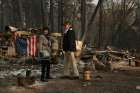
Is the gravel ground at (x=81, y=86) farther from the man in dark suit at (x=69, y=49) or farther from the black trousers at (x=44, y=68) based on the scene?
the man in dark suit at (x=69, y=49)

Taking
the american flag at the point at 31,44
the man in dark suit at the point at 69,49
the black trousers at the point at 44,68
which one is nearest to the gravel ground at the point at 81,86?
the black trousers at the point at 44,68

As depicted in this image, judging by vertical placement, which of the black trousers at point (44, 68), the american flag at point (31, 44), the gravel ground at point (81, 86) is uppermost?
the american flag at point (31, 44)

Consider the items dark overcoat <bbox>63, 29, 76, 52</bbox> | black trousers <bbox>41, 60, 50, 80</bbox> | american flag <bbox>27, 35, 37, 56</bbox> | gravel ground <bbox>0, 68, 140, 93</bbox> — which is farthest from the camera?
american flag <bbox>27, 35, 37, 56</bbox>

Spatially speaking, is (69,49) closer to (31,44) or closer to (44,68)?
(44,68)

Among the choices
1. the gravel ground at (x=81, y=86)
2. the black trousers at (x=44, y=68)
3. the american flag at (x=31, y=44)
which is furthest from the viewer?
the american flag at (x=31, y=44)

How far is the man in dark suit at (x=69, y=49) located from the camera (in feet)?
52.5

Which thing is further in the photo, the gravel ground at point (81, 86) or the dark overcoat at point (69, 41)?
the dark overcoat at point (69, 41)

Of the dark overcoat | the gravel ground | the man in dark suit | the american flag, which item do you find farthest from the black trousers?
the american flag

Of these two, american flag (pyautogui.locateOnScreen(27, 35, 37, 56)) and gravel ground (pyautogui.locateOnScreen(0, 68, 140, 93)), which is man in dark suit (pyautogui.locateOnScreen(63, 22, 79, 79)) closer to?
gravel ground (pyautogui.locateOnScreen(0, 68, 140, 93))

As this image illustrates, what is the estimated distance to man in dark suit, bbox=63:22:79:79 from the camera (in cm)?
1602

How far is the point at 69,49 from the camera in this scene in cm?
1606

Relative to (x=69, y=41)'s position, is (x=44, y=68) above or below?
below

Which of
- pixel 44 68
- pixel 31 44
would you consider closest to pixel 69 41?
pixel 44 68

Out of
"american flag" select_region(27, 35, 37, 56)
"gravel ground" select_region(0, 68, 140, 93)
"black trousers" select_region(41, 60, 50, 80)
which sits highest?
"american flag" select_region(27, 35, 37, 56)
